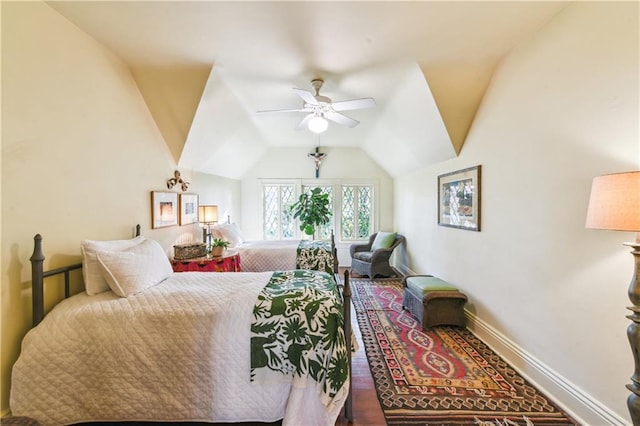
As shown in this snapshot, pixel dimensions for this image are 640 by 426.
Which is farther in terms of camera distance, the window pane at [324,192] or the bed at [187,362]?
the window pane at [324,192]

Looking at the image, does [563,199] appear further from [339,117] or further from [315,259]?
[315,259]

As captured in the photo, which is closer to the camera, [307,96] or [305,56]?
[305,56]

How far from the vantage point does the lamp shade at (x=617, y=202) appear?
44.2 inches

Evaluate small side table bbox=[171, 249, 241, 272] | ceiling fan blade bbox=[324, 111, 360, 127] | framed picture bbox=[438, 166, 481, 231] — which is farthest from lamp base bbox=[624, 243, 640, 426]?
small side table bbox=[171, 249, 241, 272]

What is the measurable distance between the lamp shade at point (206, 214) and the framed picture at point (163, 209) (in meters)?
0.49

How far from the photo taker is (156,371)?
157cm

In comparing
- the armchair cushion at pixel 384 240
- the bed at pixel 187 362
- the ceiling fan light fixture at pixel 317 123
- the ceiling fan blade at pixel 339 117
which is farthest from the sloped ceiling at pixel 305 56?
the armchair cushion at pixel 384 240

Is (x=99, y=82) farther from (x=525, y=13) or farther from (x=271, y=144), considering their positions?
(x=271, y=144)

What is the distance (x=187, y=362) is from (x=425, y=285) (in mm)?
2501

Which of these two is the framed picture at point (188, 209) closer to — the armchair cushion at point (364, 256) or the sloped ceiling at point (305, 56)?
the sloped ceiling at point (305, 56)

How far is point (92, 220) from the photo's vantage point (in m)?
2.12

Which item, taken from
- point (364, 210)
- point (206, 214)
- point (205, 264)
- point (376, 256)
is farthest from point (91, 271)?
point (364, 210)

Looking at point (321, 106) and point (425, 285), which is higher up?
point (321, 106)

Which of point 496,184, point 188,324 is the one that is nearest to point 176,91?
point 188,324
